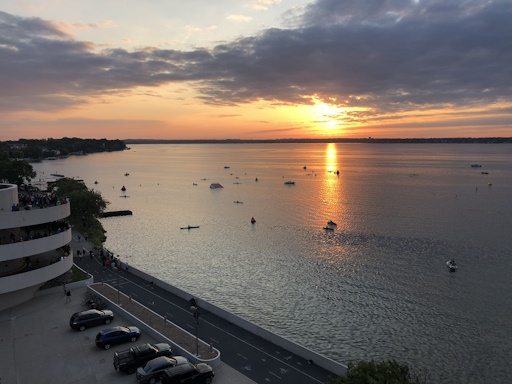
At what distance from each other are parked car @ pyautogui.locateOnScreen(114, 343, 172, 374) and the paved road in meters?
5.03

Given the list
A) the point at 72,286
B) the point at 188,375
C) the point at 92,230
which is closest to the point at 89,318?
the point at 72,286

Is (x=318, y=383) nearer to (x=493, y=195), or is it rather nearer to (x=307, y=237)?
(x=307, y=237)

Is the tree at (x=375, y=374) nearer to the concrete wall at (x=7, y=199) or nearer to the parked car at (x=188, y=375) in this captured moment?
the parked car at (x=188, y=375)

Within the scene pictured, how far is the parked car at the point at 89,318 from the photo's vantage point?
33375 millimetres

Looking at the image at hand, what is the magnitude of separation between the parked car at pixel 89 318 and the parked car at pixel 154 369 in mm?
10068

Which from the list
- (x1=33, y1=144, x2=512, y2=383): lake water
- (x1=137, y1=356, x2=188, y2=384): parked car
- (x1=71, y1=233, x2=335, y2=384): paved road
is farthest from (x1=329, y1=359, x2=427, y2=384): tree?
(x1=33, y1=144, x2=512, y2=383): lake water

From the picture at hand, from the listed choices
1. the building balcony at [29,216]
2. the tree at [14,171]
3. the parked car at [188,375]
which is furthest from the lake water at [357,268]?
the tree at [14,171]

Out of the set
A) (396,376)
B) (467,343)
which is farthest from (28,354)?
(467,343)

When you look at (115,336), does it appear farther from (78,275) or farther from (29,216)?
(78,275)

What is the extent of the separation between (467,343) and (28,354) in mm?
41323

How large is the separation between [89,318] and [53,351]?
4261 millimetres

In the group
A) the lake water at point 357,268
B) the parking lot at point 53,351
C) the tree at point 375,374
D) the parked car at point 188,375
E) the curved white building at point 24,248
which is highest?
the curved white building at point 24,248

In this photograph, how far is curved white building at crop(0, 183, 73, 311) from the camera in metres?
35.2

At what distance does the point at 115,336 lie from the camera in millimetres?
30672
